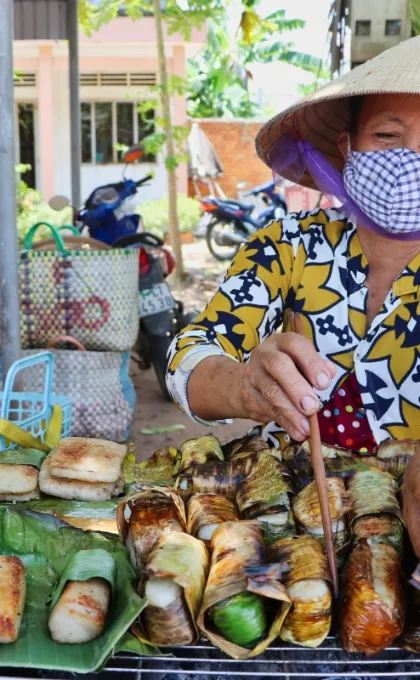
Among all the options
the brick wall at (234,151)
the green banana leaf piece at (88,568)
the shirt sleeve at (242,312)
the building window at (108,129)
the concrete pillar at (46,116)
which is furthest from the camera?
the brick wall at (234,151)

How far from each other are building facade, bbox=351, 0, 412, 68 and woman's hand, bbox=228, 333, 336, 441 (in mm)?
3658

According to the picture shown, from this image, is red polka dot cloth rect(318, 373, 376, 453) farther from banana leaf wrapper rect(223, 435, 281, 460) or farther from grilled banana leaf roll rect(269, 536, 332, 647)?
grilled banana leaf roll rect(269, 536, 332, 647)

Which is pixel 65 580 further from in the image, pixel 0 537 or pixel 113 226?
pixel 113 226

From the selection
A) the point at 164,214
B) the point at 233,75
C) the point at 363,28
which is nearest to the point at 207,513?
the point at 363,28

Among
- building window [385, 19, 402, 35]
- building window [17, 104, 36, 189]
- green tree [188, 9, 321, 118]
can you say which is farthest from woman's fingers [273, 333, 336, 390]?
green tree [188, 9, 321, 118]

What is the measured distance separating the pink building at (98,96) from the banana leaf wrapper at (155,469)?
14924 mm

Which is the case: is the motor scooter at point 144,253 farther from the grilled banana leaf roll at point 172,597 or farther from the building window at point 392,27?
the grilled banana leaf roll at point 172,597

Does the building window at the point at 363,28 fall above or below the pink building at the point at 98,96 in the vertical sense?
above

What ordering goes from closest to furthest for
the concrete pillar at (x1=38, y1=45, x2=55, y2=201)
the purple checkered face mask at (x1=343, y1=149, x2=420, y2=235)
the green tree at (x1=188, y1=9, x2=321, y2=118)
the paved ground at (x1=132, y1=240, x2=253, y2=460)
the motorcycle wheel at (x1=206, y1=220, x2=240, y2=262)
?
the purple checkered face mask at (x1=343, y1=149, x2=420, y2=235) → the paved ground at (x1=132, y1=240, x2=253, y2=460) → the motorcycle wheel at (x1=206, y1=220, x2=240, y2=262) → the concrete pillar at (x1=38, y1=45, x2=55, y2=201) → the green tree at (x1=188, y1=9, x2=321, y2=118)

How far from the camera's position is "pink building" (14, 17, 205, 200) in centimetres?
1570

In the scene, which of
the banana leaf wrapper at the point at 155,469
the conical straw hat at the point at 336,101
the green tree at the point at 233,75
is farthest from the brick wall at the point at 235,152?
the banana leaf wrapper at the point at 155,469

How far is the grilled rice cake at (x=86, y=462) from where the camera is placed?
5.26 ft

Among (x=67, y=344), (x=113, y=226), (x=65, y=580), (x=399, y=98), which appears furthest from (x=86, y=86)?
(x=65, y=580)

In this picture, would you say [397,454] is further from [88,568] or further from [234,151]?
[234,151]
